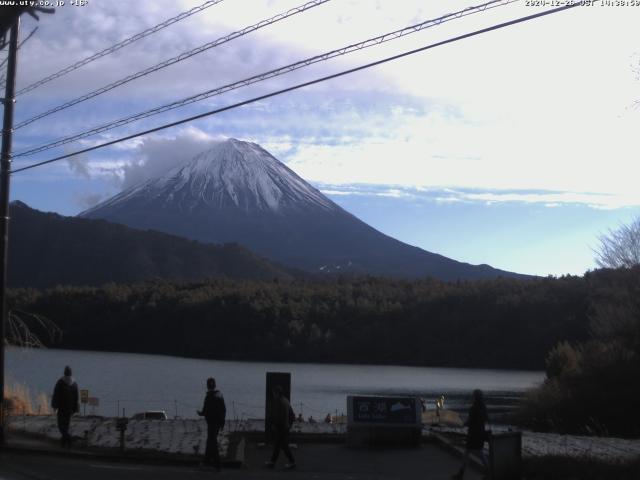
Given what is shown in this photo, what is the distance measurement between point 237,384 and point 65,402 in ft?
150

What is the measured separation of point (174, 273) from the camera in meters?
184

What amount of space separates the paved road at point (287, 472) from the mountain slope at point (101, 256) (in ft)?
526

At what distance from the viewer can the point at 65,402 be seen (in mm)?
16516

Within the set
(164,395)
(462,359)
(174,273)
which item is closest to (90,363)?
(164,395)

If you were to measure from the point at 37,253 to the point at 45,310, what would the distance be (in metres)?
77.4

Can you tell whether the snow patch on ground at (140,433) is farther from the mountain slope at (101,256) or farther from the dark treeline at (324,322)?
the mountain slope at (101,256)

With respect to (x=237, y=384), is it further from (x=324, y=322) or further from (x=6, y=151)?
(x=324, y=322)

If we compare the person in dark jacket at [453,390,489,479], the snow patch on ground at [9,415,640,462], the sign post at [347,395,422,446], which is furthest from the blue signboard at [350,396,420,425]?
the person in dark jacket at [453,390,489,479]

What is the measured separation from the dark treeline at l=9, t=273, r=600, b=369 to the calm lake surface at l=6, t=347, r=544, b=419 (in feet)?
31.6

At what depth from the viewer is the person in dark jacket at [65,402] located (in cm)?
1652

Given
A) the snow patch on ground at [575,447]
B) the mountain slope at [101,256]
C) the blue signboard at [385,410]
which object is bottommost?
the snow patch on ground at [575,447]

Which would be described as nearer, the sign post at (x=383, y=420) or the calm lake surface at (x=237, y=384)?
the sign post at (x=383, y=420)

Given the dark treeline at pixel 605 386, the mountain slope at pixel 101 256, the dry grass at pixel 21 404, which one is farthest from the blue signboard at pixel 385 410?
the mountain slope at pixel 101 256

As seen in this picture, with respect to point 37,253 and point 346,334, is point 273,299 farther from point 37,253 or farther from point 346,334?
point 37,253
